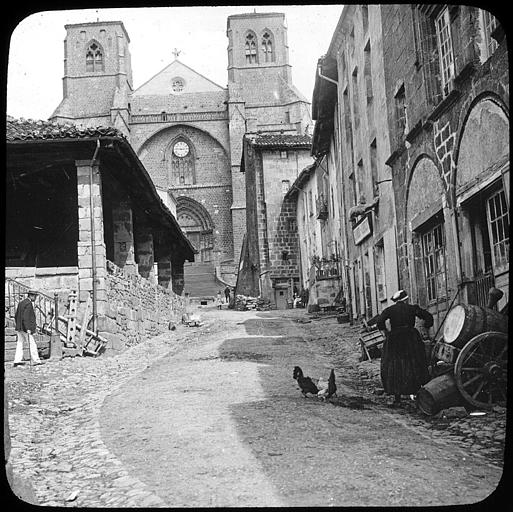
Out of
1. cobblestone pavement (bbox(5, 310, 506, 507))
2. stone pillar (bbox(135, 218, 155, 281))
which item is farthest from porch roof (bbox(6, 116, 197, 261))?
stone pillar (bbox(135, 218, 155, 281))

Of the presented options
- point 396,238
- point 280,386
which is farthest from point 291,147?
point 280,386

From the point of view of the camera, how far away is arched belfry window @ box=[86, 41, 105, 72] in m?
45.2

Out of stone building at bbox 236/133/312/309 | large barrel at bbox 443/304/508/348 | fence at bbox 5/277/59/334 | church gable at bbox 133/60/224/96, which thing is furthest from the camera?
church gable at bbox 133/60/224/96

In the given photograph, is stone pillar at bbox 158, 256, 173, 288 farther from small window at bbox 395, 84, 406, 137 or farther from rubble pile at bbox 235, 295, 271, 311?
small window at bbox 395, 84, 406, 137

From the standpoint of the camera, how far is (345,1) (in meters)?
3.57

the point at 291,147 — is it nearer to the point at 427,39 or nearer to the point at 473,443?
the point at 427,39

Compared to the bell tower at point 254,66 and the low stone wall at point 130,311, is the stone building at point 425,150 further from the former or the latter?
the bell tower at point 254,66

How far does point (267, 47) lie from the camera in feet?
147

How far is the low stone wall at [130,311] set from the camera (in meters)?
10.2

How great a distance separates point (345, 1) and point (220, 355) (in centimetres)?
402

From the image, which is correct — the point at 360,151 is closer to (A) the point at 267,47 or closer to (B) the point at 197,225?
(B) the point at 197,225

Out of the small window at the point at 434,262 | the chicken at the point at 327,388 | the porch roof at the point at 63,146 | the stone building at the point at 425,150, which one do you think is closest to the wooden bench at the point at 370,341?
the stone building at the point at 425,150

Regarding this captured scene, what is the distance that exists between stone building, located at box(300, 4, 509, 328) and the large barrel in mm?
232

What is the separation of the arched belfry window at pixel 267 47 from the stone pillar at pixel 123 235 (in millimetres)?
33648
